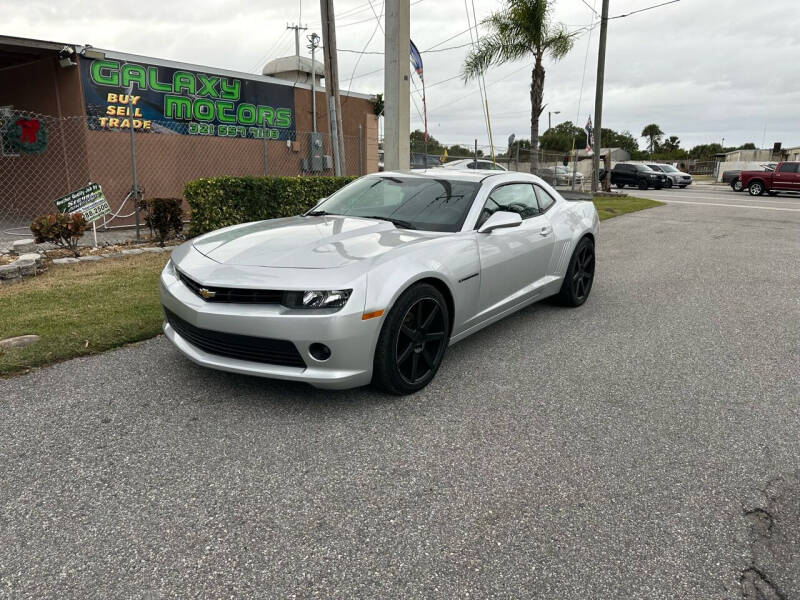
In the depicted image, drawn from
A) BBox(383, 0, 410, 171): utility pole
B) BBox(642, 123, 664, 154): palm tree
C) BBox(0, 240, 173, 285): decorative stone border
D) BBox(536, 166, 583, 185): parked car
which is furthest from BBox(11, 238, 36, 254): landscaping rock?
BBox(642, 123, 664, 154): palm tree

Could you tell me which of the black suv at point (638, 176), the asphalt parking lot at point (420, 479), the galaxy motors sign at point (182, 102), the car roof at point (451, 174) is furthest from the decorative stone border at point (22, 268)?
the black suv at point (638, 176)

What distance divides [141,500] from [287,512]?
65 centimetres

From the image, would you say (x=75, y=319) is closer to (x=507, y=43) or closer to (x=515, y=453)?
(x=515, y=453)

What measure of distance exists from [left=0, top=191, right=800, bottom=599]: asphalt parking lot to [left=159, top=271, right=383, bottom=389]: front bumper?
257mm

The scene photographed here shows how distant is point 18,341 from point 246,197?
5.06m

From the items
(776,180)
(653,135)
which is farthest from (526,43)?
(653,135)

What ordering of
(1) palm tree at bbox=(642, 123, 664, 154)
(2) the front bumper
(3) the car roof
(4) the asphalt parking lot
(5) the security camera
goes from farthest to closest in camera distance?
(1) palm tree at bbox=(642, 123, 664, 154), (5) the security camera, (3) the car roof, (2) the front bumper, (4) the asphalt parking lot

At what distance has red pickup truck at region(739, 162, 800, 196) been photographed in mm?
25891

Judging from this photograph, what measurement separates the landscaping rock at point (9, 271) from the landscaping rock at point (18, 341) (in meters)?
2.31

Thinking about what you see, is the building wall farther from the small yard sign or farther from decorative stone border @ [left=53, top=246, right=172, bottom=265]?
decorative stone border @ [left=53, top=246, right=172, bottom=265]

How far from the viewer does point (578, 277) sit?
587 cm

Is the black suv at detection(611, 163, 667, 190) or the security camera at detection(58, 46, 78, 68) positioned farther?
the black suv at detection(611, 163, 667, 190)

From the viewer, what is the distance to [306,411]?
11.1 ft

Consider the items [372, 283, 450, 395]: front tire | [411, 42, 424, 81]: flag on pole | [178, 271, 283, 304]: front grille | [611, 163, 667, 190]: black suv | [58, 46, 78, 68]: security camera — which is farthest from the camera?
[611, 163, 667, 190]: black suv
